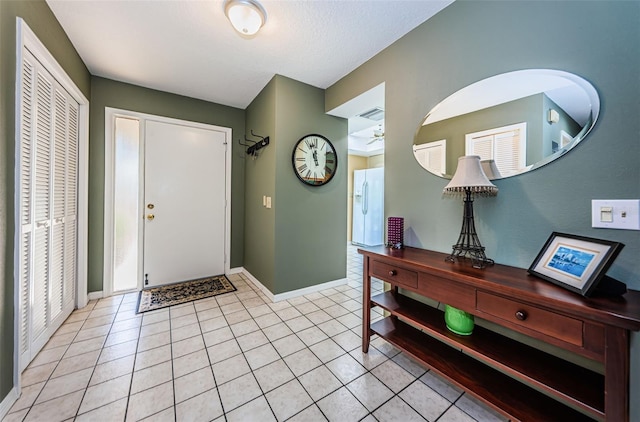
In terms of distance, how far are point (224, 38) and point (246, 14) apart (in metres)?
0.48

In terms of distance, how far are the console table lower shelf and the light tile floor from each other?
0.18m

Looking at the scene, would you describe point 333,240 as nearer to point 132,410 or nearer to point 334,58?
point 334,58

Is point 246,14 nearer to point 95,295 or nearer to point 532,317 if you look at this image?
point 532,317

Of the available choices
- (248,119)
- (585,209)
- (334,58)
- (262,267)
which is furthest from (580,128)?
(248,119)

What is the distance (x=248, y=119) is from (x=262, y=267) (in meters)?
2.10

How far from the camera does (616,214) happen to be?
1.01 m

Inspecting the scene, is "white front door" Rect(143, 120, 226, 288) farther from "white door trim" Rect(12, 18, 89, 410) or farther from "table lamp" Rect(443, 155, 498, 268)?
"table lamp" Rect(443, 155, 498, 268)

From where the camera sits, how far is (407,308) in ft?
5.40

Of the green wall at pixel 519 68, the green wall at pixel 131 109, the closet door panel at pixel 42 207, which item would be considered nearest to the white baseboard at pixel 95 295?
the green wall at pixel 131 109

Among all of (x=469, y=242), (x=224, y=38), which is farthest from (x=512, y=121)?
(x=224, y=38)

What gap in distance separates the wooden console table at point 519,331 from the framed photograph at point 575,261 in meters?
0.04

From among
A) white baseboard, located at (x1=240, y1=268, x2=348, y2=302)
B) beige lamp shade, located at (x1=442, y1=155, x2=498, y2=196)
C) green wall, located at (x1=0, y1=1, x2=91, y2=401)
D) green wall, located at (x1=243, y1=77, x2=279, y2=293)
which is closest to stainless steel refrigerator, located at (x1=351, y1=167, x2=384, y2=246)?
white baseboard, located at (x1=240, y1=268, x2=348, y2=302)

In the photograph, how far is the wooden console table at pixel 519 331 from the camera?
80cm

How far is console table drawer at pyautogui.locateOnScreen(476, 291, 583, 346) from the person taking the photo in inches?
34.7
